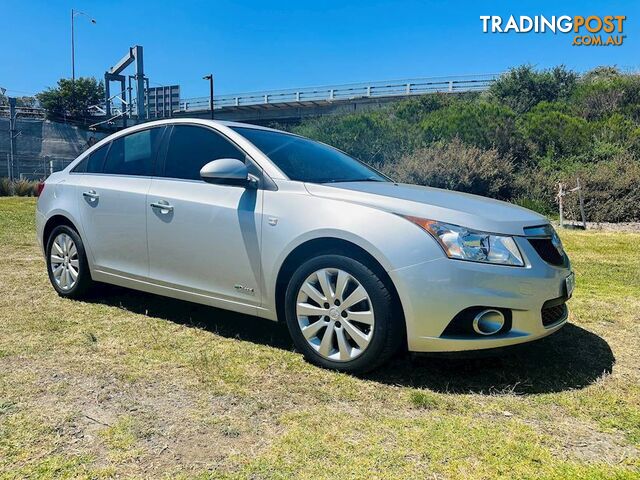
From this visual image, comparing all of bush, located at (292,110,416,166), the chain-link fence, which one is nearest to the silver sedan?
bush, located at (292,110,416,166)

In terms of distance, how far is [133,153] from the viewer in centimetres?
440

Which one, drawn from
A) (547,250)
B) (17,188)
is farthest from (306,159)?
(17,188)

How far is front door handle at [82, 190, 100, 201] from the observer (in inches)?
173

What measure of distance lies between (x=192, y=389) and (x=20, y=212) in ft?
44.6

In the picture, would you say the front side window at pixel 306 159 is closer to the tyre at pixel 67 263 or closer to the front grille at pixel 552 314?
the front grille at pixel 552 314

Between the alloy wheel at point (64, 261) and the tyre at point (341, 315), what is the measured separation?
2.44 m

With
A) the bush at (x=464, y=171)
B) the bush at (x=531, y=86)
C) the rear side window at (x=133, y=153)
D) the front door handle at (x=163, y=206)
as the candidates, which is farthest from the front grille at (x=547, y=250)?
the bush at (x=531, y=86)

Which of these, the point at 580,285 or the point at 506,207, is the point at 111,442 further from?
the point at 580,285

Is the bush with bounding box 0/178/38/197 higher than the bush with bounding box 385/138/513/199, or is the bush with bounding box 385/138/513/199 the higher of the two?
the bush with bounding box 385/138/513/199

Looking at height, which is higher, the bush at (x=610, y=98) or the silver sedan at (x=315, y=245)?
the bush at (x=610, y=98)

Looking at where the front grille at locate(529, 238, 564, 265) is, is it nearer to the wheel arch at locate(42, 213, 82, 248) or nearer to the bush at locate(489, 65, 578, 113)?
the wheel arch at locate(42, 213, 82, 248)

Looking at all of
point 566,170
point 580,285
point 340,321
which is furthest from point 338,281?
point 566,170

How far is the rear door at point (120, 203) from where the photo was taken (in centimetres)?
409

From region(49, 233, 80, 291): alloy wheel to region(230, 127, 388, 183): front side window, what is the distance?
1997 mm
